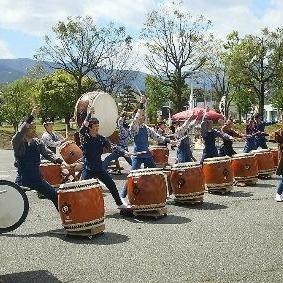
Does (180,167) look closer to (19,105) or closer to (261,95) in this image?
(261,95)

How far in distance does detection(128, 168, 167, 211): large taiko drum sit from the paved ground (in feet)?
0.93

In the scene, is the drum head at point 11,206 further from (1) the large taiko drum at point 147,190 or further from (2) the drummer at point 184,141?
(2) the drummer at point 184,141

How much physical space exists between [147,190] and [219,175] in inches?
117

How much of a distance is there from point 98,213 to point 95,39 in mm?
37158

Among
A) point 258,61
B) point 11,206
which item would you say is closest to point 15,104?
point 258,61

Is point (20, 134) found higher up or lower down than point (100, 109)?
lower down

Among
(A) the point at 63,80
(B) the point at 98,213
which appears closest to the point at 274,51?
(A) the point at 63,80

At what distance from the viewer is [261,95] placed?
49.1m

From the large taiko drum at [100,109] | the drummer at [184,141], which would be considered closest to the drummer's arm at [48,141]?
the large taiko drum at [100,109]

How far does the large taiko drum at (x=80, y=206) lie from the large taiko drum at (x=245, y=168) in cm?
578

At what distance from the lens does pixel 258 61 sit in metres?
49.6

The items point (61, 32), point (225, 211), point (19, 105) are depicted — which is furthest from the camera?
point (19, 105)

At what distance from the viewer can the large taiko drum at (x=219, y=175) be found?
11781 mm

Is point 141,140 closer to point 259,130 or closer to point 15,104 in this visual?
point 259,130
